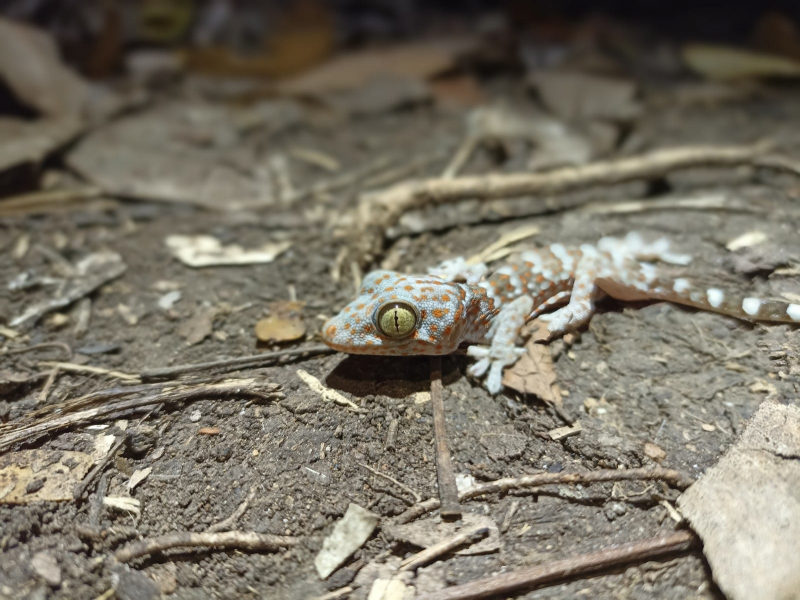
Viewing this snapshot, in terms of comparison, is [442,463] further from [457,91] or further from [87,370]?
[457,91]

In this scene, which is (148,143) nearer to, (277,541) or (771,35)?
(277,541)

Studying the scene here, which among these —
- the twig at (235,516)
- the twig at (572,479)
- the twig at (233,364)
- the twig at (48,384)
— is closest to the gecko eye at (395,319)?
the twig at (233,364)

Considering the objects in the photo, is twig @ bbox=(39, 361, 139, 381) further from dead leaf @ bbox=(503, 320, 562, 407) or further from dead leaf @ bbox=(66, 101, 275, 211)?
dead leaf @ bbox=(503, 320, 562, 407)

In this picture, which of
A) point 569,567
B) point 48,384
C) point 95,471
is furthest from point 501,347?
point 48,384

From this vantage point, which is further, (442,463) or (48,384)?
(48,384)

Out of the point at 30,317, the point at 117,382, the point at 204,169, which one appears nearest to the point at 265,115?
the point at 204,169

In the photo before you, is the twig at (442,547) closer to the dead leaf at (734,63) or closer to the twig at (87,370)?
the twig at (87,370)
